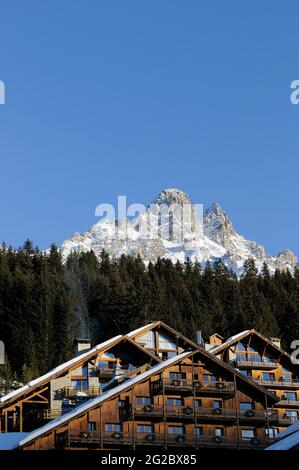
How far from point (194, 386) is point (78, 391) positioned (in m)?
9.82

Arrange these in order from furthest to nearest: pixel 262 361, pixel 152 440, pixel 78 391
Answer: pixel 262 361 → pixel 78 391 → pixel 152 440

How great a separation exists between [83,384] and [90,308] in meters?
45.4

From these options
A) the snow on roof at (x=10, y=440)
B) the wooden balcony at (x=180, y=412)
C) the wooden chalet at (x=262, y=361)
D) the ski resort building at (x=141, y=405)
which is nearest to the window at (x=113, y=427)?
the ski resort building at (x=141, y=405)

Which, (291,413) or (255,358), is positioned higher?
(255,358)

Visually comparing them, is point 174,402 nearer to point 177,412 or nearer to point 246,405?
point 177,412

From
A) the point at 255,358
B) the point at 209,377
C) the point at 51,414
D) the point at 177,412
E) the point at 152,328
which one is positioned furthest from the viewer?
the point at 255,358

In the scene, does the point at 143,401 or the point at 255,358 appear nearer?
the point at 143,401

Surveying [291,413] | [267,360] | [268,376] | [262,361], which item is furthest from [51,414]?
[267,360]

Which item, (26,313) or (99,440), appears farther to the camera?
(26,313)

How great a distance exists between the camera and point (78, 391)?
57531 mm
